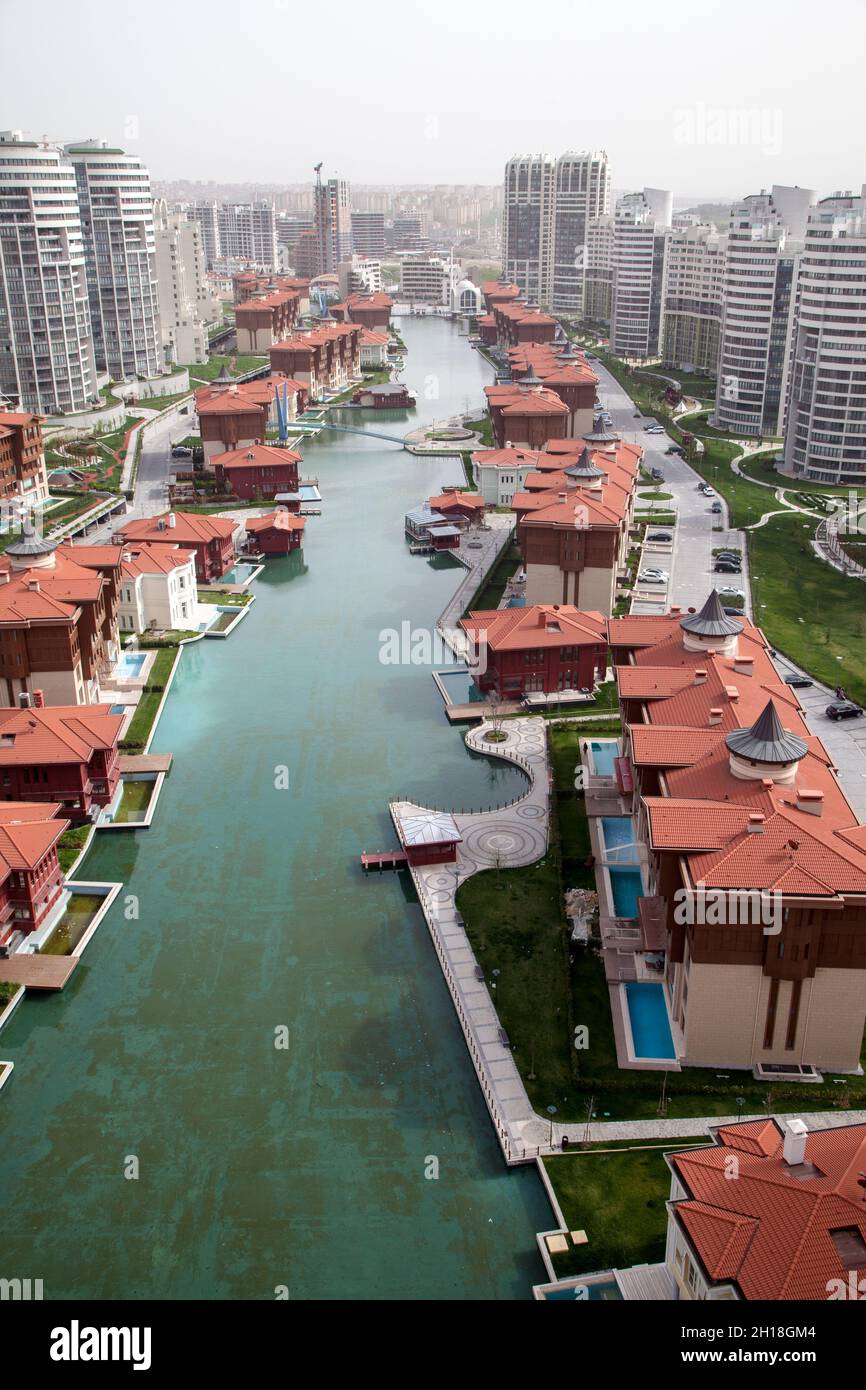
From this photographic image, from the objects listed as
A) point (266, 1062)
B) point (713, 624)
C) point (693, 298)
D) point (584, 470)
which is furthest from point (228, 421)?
point (266, 1062)

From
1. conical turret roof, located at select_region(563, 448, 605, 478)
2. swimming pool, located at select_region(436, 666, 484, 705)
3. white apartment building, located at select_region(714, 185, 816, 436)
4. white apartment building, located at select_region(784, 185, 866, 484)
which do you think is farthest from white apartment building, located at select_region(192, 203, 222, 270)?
swimming pool, located at select_region(436, 666, 484, 705)

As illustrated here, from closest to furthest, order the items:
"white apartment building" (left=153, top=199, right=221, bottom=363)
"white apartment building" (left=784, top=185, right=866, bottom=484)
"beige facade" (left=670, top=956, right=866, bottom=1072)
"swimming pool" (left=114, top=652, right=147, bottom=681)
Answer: "beige facade" (left=670, top=956, right=866, bottom=1072) → "swimming pool" (left=114, top=652, right=147, bottom=681) → "white apartment building" (left=784, top=185, right=866, bottom=484) → "white apartment building" (left=153, top=199, right=221, bottom=363)

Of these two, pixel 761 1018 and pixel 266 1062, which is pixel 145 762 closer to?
pixel 266 1062

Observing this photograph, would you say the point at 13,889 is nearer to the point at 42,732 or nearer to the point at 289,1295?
the point at 42,732

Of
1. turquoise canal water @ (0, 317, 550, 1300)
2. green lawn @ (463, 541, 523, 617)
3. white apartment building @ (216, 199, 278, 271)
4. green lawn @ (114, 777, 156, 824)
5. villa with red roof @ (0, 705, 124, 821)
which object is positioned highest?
white apartment building @ (216, 199, 278, 271)

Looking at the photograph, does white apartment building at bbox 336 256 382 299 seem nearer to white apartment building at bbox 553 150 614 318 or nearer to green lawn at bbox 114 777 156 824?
white apartment building at bbox 553 150 614 318

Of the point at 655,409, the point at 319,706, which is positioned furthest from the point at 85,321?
the point at 319,706

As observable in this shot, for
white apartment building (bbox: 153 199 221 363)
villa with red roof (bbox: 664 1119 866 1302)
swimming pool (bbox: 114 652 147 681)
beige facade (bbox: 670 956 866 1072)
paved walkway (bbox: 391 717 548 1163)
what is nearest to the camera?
villa with red roof (bbox: 664 1119 866 1302)
